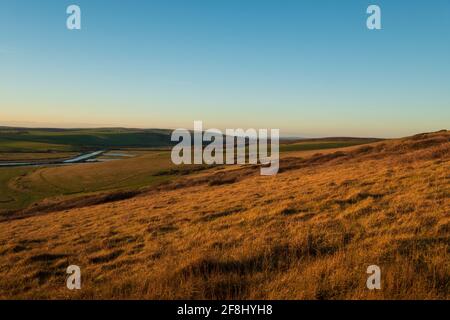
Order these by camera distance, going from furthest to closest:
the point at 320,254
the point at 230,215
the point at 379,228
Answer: the point at 230,215 < the point at 379,228 < the point at 320,254

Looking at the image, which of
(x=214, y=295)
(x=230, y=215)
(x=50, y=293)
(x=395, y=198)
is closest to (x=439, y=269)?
(x=214, y=295)

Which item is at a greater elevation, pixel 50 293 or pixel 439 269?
pixel 439 269

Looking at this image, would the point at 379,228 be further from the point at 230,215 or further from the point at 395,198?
the point at 230,215

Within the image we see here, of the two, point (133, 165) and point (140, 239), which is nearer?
point (140, 239)

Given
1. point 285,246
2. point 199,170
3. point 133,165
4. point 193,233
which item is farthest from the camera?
point 133,165

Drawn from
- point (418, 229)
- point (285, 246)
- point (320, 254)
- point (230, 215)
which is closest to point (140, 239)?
point (230, 215)
